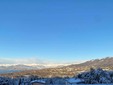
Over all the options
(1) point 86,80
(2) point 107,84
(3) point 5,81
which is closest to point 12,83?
(3) point 5,81

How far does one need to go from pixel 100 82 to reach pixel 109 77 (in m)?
5.31

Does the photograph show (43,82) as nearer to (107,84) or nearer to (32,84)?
(32,84)

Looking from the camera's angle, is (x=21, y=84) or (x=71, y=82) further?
(x=21, y=84)

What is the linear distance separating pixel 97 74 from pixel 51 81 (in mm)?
12392

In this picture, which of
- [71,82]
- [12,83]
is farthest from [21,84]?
[71,82]

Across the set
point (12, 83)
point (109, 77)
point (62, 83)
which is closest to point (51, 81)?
point (62, 83)

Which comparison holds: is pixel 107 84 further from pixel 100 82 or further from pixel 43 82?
pixel 43 82

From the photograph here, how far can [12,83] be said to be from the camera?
7356 centimetres

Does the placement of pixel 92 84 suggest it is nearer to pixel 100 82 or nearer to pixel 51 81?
pixel 100 82

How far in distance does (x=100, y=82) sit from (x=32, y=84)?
55.1 feet

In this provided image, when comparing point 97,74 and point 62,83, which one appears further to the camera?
point 97,74

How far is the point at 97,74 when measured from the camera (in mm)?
75000

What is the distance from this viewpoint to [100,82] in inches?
2795

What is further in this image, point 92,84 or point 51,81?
point 51,81
